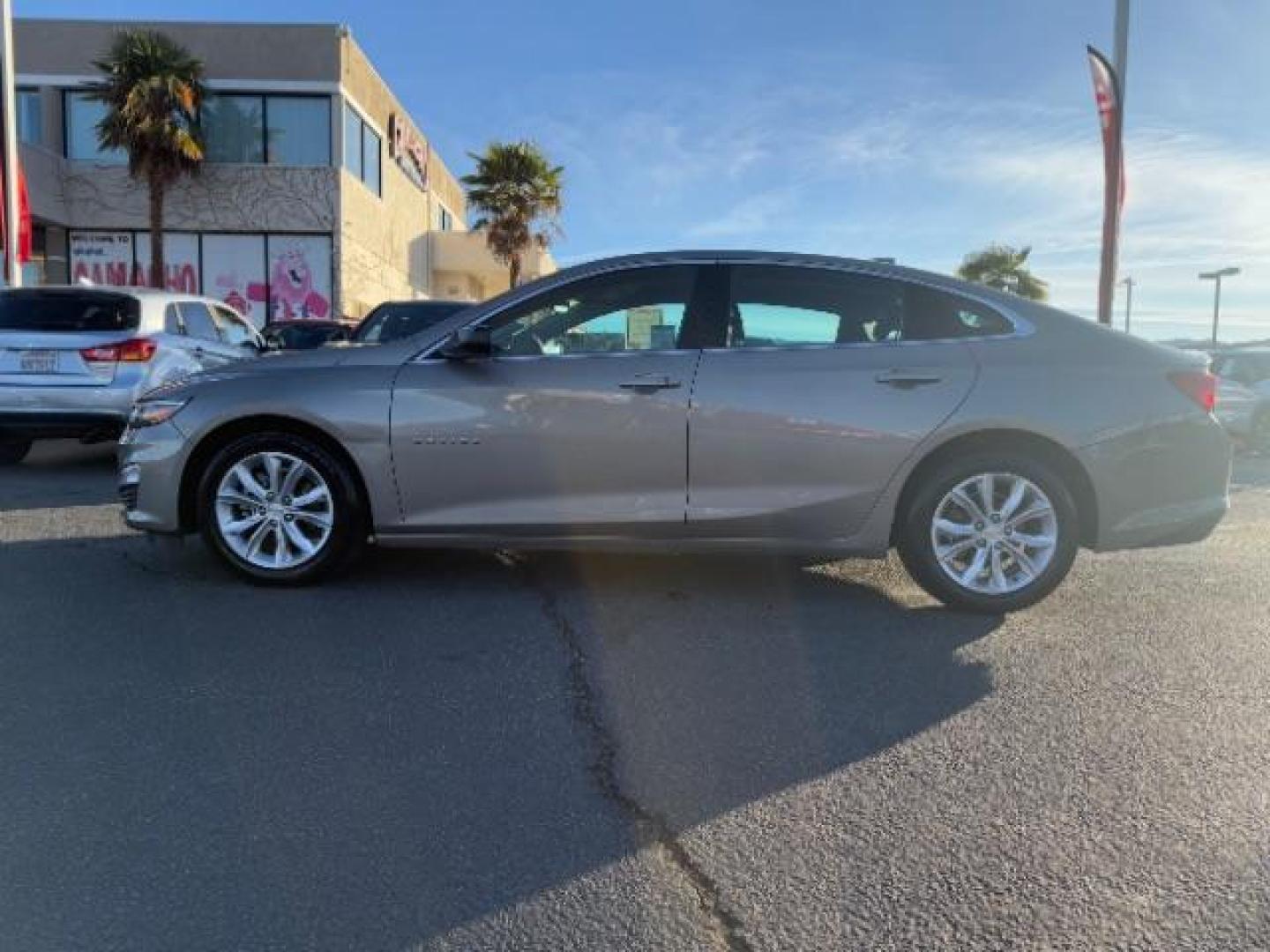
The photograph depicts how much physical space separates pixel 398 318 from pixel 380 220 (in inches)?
793

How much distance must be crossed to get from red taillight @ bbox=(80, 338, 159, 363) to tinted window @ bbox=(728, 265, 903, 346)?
5.81m

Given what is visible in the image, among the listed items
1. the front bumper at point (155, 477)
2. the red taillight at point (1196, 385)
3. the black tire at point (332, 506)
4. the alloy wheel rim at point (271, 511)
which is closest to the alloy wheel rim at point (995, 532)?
the red taillight at point (1196, 385)

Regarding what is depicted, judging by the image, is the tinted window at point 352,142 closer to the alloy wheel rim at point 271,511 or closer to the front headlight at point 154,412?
the front headlight at point 154,412

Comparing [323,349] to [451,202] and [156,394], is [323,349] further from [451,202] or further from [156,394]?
[451,202]

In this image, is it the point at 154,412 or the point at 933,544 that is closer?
the point at 933,544

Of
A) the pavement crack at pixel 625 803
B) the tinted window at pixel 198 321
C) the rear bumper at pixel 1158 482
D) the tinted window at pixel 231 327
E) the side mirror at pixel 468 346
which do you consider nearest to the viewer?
the pavement crack at pixel 625 803

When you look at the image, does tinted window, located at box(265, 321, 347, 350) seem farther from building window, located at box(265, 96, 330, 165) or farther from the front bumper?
building window, located at box(265, 96, 330, 165)

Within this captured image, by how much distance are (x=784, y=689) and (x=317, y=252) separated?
77.7 feet

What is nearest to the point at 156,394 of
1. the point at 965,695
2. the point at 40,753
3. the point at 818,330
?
the point at 40,753

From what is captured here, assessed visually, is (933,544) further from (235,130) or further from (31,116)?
(31,116)

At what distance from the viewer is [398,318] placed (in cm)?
1046

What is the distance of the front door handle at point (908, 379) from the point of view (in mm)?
4750

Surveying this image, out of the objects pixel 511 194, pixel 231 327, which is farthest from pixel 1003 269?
pixel 231 327

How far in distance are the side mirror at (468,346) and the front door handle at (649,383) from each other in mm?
651
